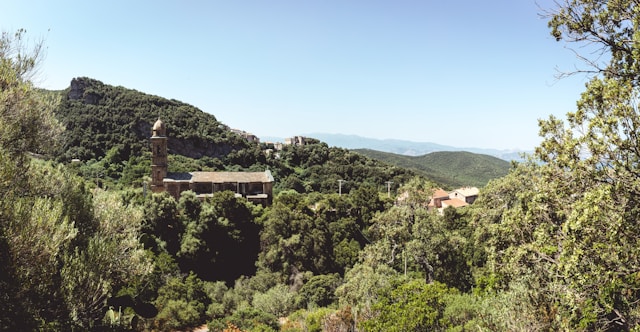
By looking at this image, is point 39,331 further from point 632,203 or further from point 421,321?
point 632,203

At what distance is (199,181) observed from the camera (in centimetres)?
4028

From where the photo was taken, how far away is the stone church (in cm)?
3942

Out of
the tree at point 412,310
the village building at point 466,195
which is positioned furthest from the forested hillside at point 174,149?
the tree at point 412,310

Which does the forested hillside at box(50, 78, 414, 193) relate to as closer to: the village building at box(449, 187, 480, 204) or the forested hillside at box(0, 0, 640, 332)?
the village building at box(449, 187, 480, 204)

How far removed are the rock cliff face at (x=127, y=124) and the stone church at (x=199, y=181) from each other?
106 feet

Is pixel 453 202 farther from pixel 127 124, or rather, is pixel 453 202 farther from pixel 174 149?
pixel 127 124

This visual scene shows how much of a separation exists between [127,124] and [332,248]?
2379 inches

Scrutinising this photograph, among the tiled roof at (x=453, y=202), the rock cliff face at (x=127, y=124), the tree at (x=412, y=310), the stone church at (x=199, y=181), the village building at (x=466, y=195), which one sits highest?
the rock cliff face at (x=127, y=124)

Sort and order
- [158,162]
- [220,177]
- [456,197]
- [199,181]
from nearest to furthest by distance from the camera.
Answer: [158,162]
[199,181]
[220,177]
[456,197]

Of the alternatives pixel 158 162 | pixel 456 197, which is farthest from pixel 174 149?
pixel 456 197

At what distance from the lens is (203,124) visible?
3440 inches

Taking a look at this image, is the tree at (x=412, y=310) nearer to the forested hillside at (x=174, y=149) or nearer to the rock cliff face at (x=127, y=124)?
the forested hillside at (x=174, y=149)

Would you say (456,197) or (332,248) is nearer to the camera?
(332,248)

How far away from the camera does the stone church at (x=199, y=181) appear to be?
39416 mm
